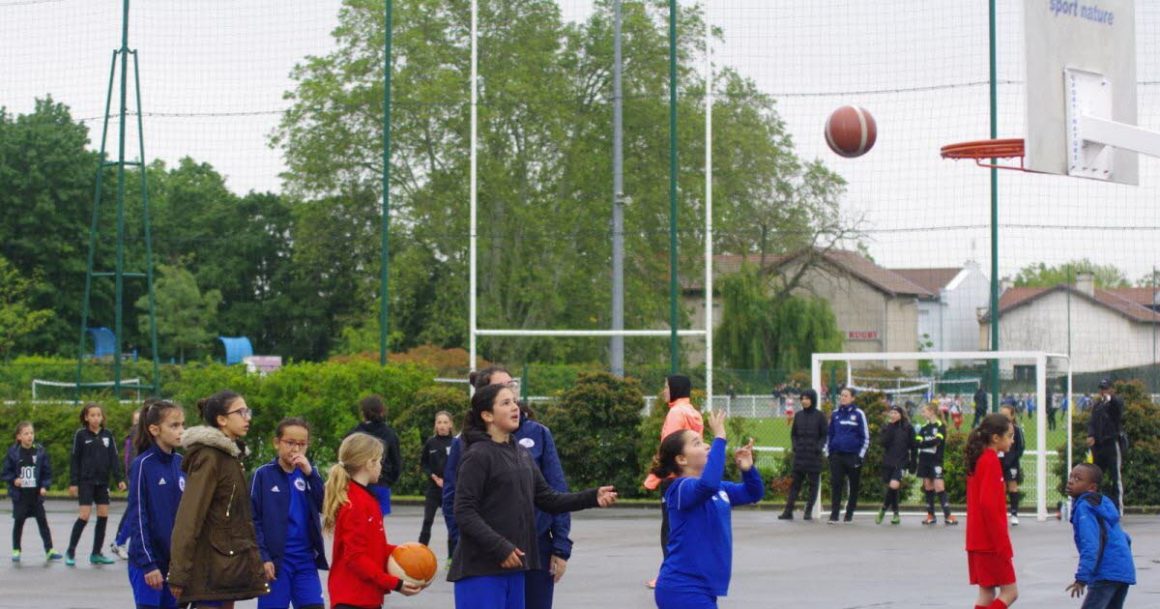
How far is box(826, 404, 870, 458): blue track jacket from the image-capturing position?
20.5 meters

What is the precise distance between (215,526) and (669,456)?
239 cm

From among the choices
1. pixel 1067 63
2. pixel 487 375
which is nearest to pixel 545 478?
pixel 487 375

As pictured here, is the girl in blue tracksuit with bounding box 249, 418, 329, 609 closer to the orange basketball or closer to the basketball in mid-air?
the orange basketball

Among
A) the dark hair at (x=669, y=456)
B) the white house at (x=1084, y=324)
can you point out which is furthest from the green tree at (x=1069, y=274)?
the dark hair at (x=669, y=456)

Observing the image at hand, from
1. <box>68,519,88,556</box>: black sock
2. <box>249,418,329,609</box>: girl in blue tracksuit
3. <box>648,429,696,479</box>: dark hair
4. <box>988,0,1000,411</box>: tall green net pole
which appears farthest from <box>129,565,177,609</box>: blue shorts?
<box>988,0,1000,411</box>: tall green net pole

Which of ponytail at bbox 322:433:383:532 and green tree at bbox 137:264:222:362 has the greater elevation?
green tree at bbox 137:264:222:362

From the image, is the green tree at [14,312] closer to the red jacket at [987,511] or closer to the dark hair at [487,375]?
the dark hair at [487,375]

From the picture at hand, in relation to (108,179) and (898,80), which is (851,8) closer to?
(898,80)

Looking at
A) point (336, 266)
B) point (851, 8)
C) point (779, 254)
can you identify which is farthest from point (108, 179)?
point (851, 8)

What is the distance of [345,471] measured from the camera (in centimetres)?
829

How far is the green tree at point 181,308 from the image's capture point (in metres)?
65.4

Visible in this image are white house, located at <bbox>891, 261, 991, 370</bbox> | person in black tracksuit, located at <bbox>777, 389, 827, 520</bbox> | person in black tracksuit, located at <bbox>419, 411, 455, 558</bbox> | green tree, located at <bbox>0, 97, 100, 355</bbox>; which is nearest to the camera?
person in black tracksuit, located at <bbox>419, 411, 455, 558</bbox>

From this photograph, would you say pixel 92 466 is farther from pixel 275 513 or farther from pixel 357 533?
pixel 357 533

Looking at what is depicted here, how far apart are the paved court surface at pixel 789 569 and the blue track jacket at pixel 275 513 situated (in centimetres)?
353
